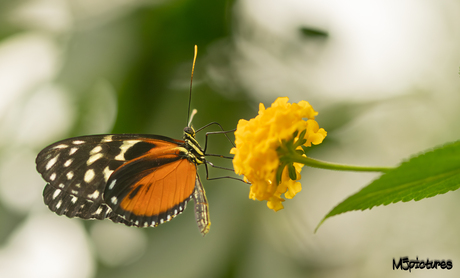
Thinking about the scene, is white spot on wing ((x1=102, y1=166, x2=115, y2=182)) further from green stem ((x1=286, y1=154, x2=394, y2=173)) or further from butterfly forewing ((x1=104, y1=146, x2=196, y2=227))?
green stem ((x1=286, y1=154, x2=394, y2=173))

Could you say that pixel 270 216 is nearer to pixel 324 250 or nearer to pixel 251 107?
pixel 324 250

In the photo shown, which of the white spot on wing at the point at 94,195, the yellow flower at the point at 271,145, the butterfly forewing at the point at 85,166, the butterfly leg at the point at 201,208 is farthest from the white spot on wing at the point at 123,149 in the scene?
the yellow flower at the point at 271,145

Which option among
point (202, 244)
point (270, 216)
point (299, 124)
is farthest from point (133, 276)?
point (299, 124)

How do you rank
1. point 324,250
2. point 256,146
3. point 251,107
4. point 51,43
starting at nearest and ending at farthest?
1. point 256,146
2. point 324,250
3. point 251,107
4. point 51,43

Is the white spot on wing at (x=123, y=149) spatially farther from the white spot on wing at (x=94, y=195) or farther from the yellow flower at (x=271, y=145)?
the yellow flower at (x=271, y=145)

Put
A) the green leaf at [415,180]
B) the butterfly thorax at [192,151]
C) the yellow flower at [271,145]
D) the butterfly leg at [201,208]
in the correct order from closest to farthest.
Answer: the green leaf at [415,180]
the yellow flower at [271,145]
the butterfly leg at [201,208]
the butterfly thorax at [192,151]

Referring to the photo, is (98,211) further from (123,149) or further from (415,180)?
(415,180)

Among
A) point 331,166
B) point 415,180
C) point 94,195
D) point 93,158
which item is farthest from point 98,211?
point 415,180
